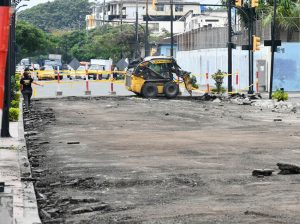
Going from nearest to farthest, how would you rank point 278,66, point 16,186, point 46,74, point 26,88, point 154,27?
point 16,186 < point 26,88 < point 278,66 < point 46,74 < point 154,27

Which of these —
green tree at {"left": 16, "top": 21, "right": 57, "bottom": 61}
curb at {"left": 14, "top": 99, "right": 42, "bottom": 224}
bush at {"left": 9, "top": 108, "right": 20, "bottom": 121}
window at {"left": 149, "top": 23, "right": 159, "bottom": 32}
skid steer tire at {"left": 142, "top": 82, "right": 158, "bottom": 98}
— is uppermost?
window at {"left": 149, "top": 23, "right": 159, "bottom": 32}

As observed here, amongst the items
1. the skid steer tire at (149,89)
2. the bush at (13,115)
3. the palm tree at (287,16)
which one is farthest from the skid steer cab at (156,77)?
the bush at (13,115)

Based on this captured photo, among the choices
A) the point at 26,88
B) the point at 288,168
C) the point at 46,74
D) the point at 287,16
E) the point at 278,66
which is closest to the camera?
the point at 288,168

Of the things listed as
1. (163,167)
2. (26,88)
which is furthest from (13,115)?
(163,167)

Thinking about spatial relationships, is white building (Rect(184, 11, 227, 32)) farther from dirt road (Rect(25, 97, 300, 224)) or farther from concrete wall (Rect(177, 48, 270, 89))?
dirt road (Rect(25, 97, 300, 224))

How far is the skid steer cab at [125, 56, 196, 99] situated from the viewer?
52.0m

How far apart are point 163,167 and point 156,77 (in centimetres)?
3416

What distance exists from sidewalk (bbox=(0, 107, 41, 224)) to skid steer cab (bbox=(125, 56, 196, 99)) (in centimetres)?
2584

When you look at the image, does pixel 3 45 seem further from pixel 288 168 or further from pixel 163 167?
pixel 163 167

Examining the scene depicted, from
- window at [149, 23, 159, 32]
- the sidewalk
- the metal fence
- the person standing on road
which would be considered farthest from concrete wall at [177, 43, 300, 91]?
window at [149, 23, 159, 32]

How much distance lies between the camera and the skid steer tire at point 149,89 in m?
52.2

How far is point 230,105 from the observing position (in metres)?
45.1

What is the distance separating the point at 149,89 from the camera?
172ft

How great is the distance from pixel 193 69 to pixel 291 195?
239 ft
